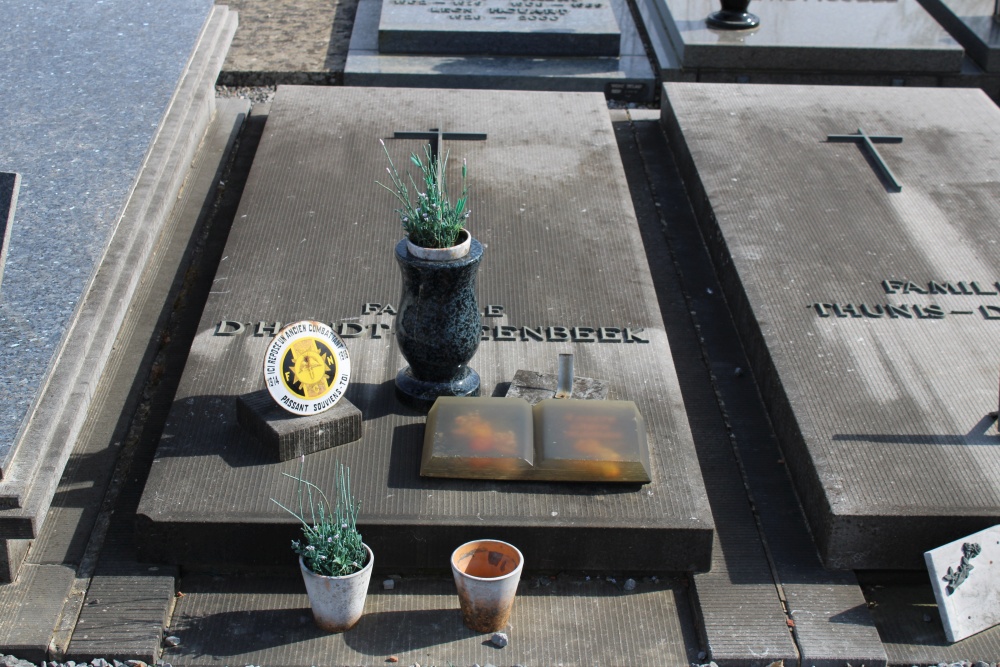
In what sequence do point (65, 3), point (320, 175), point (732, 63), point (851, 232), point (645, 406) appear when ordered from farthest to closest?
1. point (732, 63)
2. point (65, 3)
3. point (320, 175)
4. point (851, 232)
5. point (645, 406)

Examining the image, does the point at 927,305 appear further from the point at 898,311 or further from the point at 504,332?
the point at 504,332

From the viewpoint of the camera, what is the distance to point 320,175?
7.18 meters

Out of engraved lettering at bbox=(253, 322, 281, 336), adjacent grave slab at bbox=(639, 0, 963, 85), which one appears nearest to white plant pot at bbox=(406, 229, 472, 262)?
engraved lettering at bbox=(253, 322, 281, 336)

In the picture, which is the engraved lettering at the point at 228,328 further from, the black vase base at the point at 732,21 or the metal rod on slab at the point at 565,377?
the black vase base at the point at 732,21

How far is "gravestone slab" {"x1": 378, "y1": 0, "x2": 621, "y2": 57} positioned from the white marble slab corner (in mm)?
6780

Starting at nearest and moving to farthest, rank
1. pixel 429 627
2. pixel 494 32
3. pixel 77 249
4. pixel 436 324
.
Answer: pixel 429 627 → pixel 436 324 → pixel 77 249 → pixel 494 32

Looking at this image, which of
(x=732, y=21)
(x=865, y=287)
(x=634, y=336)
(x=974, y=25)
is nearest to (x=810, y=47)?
(x=732, y=21)

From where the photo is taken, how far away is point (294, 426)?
4645 mm

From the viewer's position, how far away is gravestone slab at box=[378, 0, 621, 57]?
10070mm

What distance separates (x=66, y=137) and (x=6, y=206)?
150 cm

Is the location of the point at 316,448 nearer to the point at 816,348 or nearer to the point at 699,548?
the point at 699,548

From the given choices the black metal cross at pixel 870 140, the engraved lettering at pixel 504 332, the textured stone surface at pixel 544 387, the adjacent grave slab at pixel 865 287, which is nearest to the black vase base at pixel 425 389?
the textured stone surface at pixel 544 387

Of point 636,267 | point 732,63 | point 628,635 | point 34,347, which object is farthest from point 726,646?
point 732,63

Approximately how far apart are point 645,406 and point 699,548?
0.85 meters
